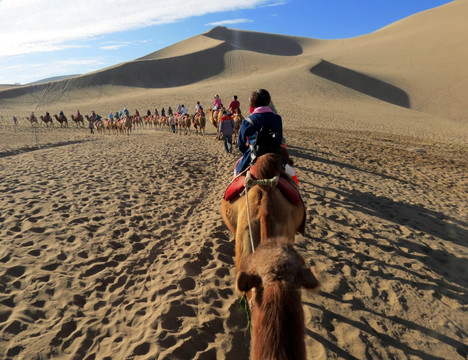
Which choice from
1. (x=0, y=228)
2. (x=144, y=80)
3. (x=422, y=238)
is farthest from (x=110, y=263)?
(x=144, y=80)

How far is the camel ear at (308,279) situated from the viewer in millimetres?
1565

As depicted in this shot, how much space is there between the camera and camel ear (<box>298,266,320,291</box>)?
5.14 ft

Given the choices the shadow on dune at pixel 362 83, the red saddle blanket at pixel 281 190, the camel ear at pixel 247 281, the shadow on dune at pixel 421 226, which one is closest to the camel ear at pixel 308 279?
the camel ear at pixel 247 281

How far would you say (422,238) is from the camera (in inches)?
243

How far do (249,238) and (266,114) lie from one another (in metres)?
1.69

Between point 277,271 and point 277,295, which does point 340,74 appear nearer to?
point 277,271

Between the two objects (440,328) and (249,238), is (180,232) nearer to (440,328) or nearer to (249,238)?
(249,238)

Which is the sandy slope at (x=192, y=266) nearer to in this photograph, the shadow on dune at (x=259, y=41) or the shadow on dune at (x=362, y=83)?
the shadow on dune at (x=362, y=83)

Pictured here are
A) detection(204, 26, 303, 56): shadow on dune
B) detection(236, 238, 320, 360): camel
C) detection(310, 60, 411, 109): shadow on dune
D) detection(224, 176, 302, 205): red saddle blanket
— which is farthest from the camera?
detection(204, 26, 303, 56): shadow on dune

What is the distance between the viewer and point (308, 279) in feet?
5.16

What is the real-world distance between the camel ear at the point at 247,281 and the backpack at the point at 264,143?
6.27 ft

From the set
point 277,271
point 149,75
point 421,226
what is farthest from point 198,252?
point 149,75

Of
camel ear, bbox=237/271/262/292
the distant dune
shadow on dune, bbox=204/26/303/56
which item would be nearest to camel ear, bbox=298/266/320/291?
camel ear, bbox=237/271/262/292

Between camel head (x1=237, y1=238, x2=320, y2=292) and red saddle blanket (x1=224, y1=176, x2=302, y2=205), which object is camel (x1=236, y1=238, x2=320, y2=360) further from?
red saddle blanket (x1=224, y1=176, x2=302, y2=205)
